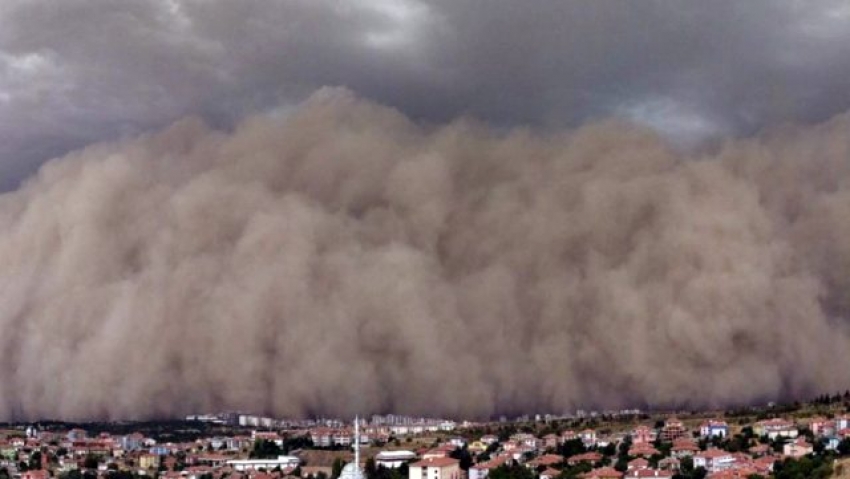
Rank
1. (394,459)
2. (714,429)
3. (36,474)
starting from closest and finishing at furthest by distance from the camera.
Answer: (36,474), (394,459), (714,429)

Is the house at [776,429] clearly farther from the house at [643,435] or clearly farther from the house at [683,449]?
the house at [643,435]

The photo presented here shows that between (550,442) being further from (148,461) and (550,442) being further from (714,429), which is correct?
(148,461)

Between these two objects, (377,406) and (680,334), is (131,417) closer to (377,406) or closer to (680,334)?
(377,406)

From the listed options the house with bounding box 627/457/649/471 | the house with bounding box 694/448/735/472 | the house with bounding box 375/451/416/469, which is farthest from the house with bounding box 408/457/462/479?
the house with bounding box 694/448/735/472

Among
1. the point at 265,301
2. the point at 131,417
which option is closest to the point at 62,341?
the point at 131,417

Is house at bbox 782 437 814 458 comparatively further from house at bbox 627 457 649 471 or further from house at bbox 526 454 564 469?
house at bbox 526 454 564 469

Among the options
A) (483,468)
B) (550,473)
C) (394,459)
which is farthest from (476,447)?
(550,473)

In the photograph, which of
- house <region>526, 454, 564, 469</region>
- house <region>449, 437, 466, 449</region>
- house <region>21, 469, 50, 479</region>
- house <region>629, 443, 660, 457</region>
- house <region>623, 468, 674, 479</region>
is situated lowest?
house <region>623, 468, 674, 479</region>
